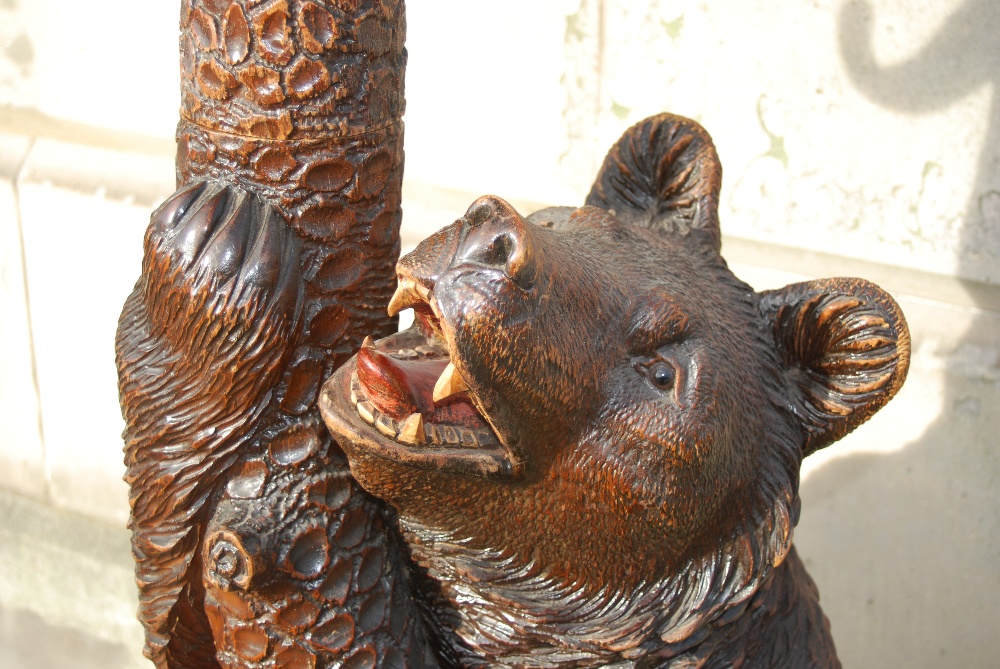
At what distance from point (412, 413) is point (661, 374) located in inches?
5.7

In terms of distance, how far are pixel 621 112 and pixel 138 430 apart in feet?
2.67

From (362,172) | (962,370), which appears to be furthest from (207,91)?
(962,370)

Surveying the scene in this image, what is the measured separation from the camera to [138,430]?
0.66 metres

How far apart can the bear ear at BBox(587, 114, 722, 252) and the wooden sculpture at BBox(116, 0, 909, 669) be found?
0.04 m

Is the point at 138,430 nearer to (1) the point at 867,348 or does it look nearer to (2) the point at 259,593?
(2) the point at 259,593

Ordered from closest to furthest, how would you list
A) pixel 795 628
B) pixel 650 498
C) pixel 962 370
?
pixel 650 498, pixel 795 628, pixel 962 370

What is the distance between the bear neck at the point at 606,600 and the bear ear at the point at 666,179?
210 millimetres

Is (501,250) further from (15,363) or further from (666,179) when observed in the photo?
(15,363)

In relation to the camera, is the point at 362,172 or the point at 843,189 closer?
the point at 362,172

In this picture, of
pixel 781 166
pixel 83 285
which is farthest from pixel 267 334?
pixel 83 285

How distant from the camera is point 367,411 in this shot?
1.92 ft

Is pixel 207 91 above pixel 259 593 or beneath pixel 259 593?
above

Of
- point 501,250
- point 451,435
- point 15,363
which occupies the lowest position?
point 15,363

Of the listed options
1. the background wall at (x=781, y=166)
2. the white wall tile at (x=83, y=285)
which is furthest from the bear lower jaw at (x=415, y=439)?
the white wall tile at (x=83, y=285)
